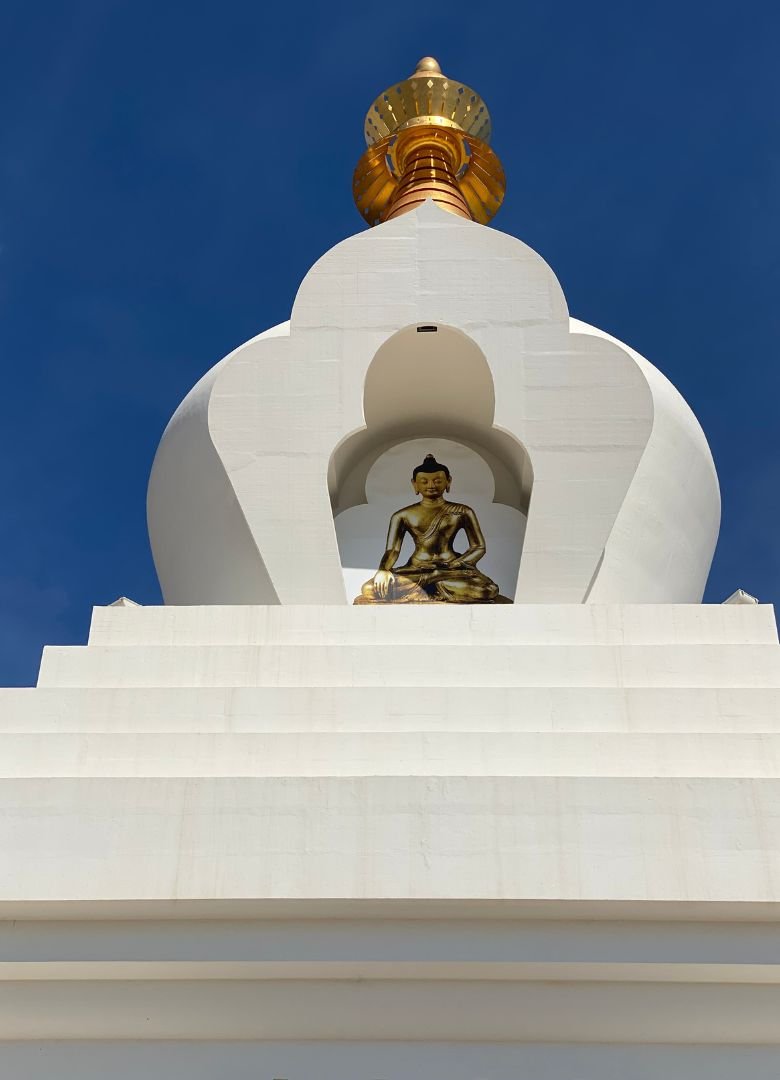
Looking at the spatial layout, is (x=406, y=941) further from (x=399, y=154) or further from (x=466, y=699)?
(x=399, y=154)

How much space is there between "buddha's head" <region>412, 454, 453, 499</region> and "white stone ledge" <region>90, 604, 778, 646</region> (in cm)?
207

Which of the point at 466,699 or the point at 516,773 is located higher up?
the point at 466,699

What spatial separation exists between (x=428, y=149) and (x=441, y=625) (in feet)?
22.7

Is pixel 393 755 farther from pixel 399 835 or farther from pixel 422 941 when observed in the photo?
pixel 422 941

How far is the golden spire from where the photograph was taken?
11180 mm

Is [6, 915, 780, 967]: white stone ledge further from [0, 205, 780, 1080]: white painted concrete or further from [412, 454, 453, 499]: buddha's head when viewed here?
[412, 454, 453, 499]: buddha's head

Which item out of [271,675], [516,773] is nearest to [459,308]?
[271,675]

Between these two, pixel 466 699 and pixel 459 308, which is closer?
pixel 466 699

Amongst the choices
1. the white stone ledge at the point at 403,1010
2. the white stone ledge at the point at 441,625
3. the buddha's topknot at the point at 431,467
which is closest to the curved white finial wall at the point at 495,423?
the white stone ledge at the point at 441,625

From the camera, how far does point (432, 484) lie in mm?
7684

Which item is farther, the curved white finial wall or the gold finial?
the gold finial

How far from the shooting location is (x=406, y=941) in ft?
13.7

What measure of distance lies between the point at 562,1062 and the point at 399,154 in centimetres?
896

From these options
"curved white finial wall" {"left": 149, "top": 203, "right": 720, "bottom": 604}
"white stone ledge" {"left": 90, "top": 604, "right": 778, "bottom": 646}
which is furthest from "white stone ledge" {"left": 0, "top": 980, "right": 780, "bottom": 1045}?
"curved white finial wall" {"left": 149, "top": 203, "right": 720, "bottom": 604}
